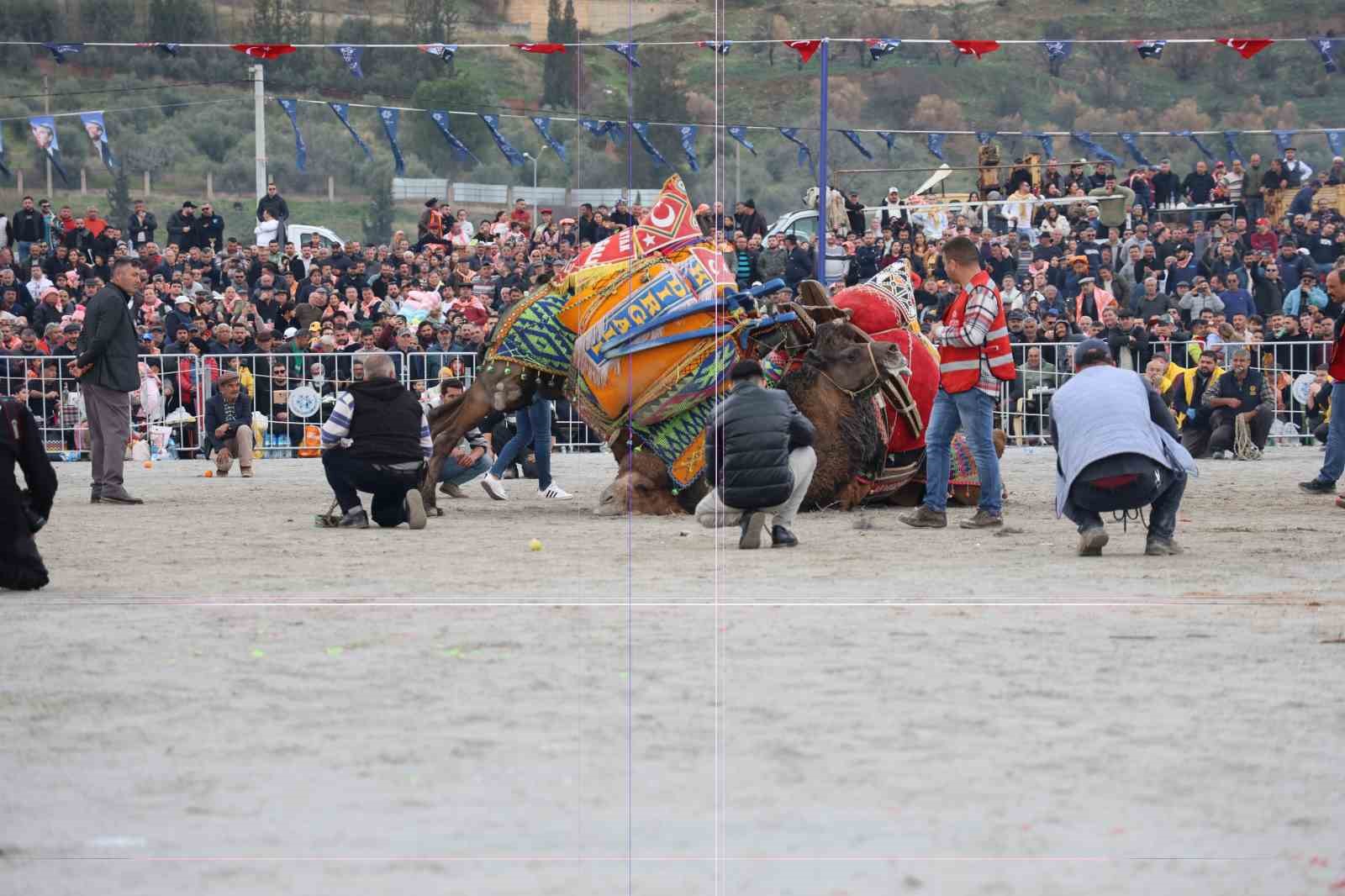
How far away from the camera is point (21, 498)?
9.31m

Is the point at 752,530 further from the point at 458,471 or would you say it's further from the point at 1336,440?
the point at 1336,440

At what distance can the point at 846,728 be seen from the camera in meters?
5.79

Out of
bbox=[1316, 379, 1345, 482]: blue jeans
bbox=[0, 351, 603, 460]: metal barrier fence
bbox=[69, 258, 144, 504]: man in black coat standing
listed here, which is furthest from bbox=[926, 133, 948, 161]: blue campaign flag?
bbox=[69, 258, 144, 504]: man in black coat standing

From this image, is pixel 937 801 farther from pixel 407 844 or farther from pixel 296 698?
pixel 296 698

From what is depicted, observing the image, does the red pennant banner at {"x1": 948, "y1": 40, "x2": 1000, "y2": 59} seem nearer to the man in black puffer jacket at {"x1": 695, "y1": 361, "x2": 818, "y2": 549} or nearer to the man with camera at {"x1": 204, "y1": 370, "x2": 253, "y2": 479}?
the man with camera at {"x1": 204, "y1": 370, "x2": 253, "y2": 479}

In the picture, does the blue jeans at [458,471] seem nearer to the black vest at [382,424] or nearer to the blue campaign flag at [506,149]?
the black vest at [382,424]

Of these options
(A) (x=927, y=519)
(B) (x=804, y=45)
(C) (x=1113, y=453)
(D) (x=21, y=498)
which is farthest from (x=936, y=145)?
(D) (x=21, y=498)

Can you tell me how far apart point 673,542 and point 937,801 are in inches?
260

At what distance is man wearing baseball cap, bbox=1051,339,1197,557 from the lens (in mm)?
10164

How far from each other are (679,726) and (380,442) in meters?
7.21

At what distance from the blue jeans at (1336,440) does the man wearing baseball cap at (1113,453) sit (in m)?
4.12

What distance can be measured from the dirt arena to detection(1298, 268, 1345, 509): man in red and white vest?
3.80 metres

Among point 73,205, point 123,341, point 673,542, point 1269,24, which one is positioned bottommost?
point 673,542

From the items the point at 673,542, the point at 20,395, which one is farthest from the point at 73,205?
the point at 673,542
